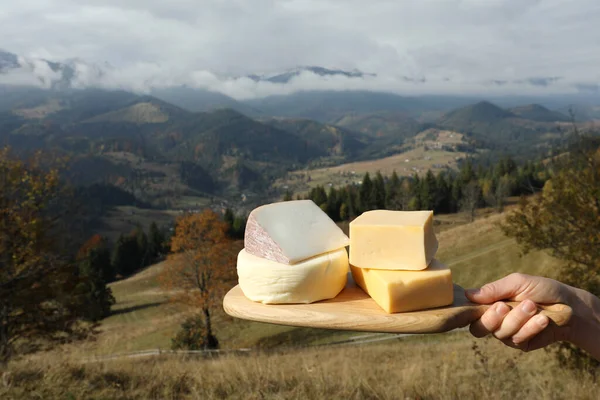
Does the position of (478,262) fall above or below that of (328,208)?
above

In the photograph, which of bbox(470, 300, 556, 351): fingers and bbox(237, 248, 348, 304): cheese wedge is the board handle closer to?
bbox(470, 300, 556, 351): fingers

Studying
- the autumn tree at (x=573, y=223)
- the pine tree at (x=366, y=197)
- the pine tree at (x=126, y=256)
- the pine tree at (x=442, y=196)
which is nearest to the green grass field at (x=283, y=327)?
the autumn tree at (x=573, y=223)

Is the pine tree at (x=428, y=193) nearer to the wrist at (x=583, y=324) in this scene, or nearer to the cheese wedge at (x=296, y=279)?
Result: the wrist at (x=583, y=324)

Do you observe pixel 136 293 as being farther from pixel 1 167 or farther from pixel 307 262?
pixel 307 262

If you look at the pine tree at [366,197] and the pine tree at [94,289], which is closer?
the pine tree at [94,289]

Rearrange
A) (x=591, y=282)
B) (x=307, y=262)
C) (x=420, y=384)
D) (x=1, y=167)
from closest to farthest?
(x=307, y=262) → (x=420, y=384) → (x=591, y=282) → (x=1, y=167)

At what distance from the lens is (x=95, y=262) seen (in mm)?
74188

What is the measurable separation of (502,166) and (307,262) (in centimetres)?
10949

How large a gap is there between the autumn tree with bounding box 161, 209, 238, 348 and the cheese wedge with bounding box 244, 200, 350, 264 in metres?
Result: 26.1

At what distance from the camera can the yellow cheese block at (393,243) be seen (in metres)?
3.57

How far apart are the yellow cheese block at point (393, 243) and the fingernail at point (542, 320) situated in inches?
37.8

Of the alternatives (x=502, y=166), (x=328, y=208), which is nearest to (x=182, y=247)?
(x=328, y=208)

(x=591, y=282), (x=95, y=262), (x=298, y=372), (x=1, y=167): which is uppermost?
(x=1, y=167)

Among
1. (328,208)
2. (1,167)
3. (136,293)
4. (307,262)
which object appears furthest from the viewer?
(328,208)
